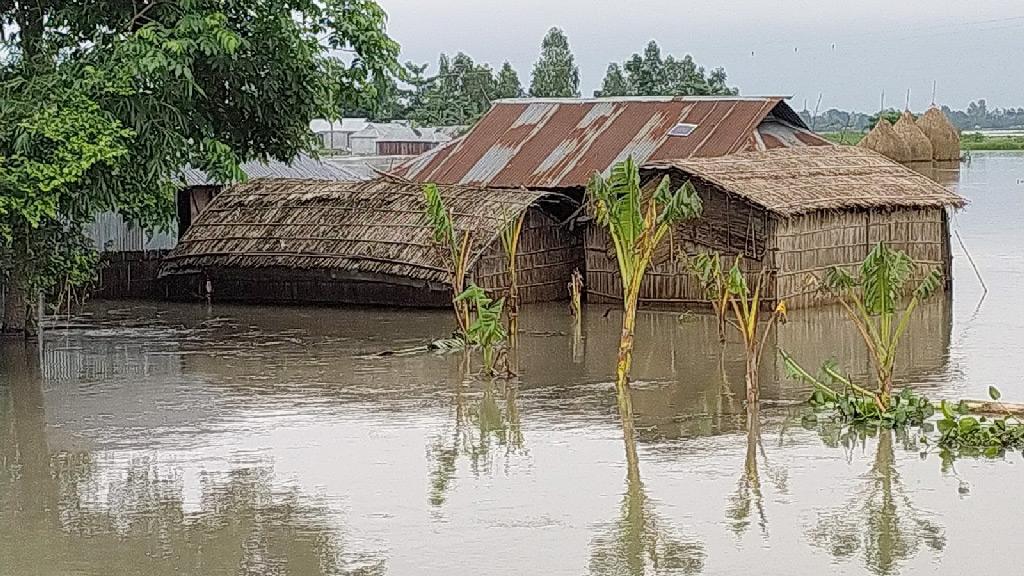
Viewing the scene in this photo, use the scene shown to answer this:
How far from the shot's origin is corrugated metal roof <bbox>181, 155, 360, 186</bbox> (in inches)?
902

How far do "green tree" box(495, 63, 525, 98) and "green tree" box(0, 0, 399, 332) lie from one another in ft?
122

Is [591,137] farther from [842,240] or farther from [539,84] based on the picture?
[539,84]

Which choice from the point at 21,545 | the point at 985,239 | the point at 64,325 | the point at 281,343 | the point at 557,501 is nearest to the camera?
Answer: the point at 21,545

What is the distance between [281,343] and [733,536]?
366 inches

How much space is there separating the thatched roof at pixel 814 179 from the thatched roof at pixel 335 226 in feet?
8.25

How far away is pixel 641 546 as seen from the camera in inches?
344

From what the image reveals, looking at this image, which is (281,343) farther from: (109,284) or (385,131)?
(385,131)

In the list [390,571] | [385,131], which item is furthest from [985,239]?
[385,131]

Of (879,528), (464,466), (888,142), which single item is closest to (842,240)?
(464,466)

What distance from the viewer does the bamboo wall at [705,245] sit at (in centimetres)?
1947

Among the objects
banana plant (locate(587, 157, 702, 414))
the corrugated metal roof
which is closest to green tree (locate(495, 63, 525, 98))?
the corrugated metal roof

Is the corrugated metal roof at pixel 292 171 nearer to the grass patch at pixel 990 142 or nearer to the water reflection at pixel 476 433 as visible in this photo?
the water reflection at pixel 476 433

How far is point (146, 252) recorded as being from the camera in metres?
22.3

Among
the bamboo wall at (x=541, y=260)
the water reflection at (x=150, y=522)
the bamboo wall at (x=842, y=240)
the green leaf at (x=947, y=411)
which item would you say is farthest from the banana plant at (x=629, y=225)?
the bamboo wall at (x=541, y=260)
